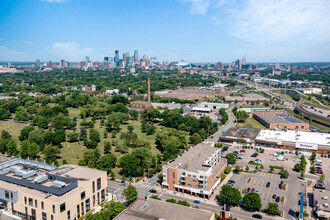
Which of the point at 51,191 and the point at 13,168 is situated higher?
the point at 13,168

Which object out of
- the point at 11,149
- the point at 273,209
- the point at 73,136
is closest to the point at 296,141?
the point at 273,209

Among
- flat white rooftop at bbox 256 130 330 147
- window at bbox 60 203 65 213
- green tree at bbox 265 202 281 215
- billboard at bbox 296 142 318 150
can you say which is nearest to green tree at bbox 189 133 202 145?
flat white rooftop at bbox 256 130 330 147

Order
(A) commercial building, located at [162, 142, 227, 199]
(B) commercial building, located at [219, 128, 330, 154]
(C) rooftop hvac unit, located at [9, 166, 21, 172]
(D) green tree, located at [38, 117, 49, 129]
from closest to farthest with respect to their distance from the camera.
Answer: (C) rooftop hvac unit, located at [9, 166, 21, 172] < (A) commercial building, located at [162, 142, 227, 199] < (B) commercial building, located at [219, 128, 330, 154] < (D) green tree, located at [38, 117, 49, 129]

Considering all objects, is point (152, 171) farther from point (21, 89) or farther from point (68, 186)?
point (21, 89)

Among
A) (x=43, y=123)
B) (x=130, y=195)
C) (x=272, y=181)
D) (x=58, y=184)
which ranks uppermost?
(x=58, y=184)

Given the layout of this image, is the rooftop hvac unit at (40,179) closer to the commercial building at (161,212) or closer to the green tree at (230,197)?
the commercial building at (161,212)

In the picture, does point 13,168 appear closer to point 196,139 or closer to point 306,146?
point 196,139

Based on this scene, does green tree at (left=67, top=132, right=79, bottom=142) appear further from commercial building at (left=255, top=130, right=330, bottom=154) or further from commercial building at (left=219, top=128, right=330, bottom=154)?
commercial building at (left=255, top=130, right=330, bottom=154)
